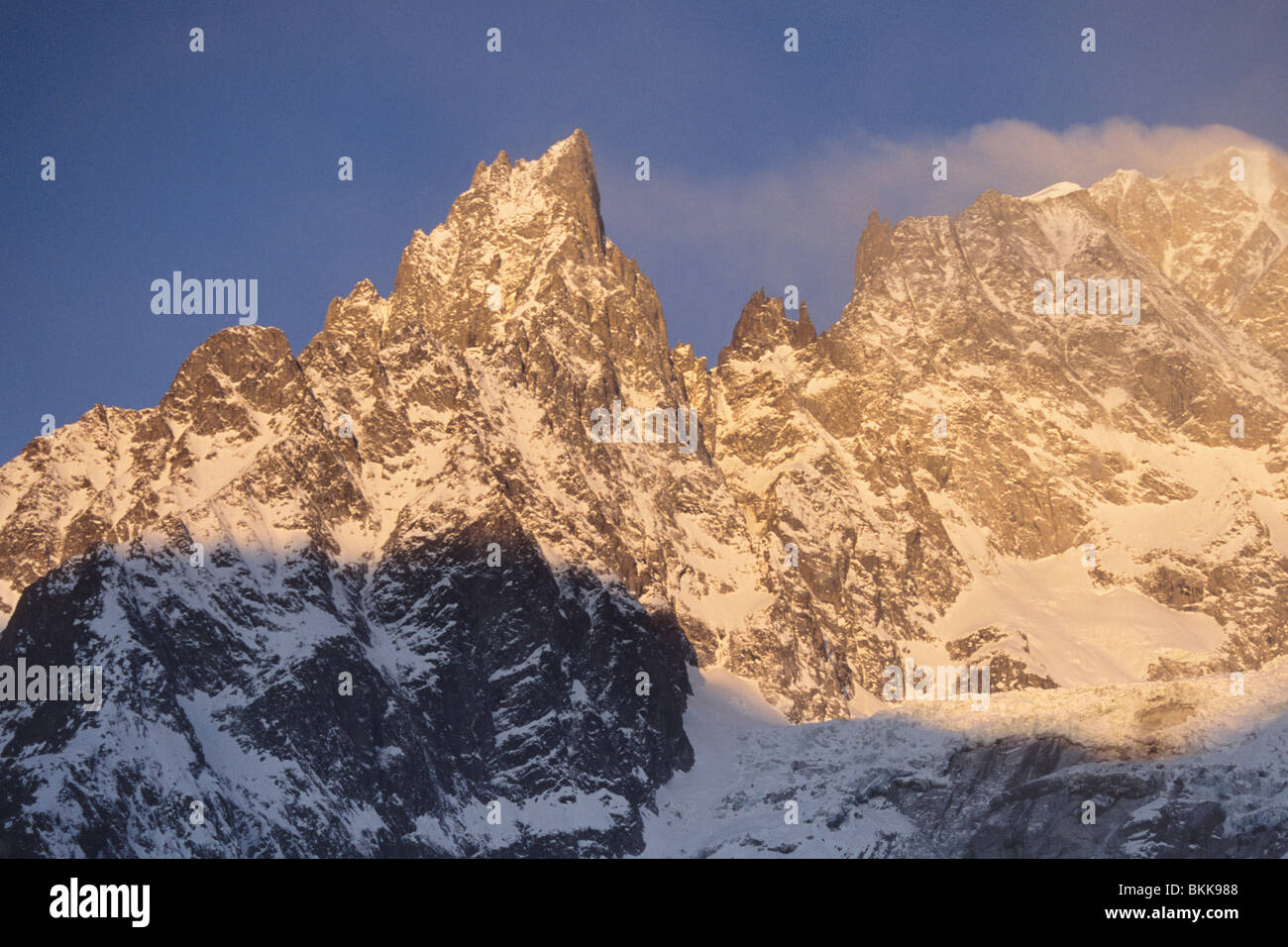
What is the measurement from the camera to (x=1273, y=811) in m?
186
